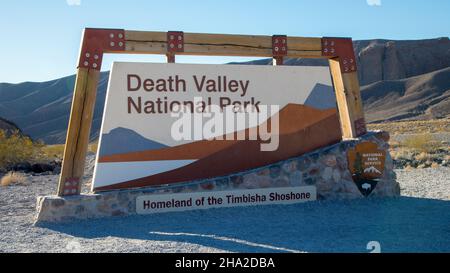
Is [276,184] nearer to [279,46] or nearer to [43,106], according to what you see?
[279,46]

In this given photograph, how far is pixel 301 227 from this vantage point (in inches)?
285

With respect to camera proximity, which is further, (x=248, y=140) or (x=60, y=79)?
(x=60, y=79)

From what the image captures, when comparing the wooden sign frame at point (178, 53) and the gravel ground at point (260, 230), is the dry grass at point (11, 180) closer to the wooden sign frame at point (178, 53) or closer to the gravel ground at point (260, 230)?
the gravel ground at point (260, 230)

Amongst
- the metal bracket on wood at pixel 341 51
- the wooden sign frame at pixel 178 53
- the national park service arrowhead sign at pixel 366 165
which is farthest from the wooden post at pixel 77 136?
the national park service arrowhead sign at pixel 366 165

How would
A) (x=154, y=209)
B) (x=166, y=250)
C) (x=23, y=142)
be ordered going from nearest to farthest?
(x=166, y=250), (x=154, y=209), (x=23, y=142)

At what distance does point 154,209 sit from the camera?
8234mm

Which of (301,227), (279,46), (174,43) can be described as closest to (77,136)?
(174,43)

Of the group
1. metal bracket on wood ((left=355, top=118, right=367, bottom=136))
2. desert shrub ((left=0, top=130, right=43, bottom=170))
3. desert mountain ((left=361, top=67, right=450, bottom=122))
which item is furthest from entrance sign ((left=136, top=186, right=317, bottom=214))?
desert mountain ((left=361, top=67, right=450, bottom=122))

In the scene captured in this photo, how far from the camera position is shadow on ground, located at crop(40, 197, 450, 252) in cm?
622
